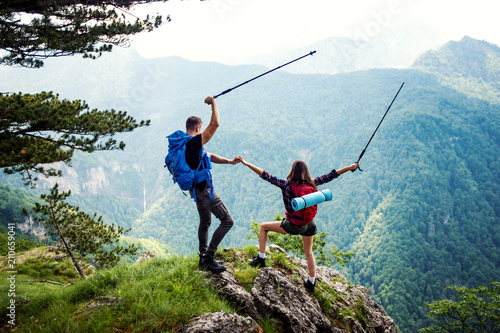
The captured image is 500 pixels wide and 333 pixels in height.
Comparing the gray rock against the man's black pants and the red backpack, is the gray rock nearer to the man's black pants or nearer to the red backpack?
the man's black pants

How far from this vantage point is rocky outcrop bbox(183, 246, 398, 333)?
4504 millimetres

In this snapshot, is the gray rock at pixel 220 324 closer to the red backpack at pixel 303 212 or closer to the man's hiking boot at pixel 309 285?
the red backpack at pixel 303 212

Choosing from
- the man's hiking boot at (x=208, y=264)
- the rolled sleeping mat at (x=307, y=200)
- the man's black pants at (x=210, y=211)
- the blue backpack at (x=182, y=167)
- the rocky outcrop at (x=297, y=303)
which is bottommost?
the rocky outcrop at (x=297, y=303)

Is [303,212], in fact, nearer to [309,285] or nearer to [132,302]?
[309,285]

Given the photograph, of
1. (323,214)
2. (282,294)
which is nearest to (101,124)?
(282,294)

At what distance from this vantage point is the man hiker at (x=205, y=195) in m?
4.16

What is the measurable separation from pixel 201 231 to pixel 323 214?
178 m

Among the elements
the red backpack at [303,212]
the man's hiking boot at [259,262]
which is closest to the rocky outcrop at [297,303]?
the man's hiking boot at [259,262]

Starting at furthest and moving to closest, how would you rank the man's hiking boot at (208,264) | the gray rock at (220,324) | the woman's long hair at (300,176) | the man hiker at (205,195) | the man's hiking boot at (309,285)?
the man's hiking boot at (309,285) → the woman's long hair at (300,176) → the man's hiking boot at (208,264) → the man hiker at (205,195) → the gray rock at (220,324)

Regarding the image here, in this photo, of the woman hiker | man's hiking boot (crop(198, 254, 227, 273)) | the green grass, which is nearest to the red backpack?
the woman hiker

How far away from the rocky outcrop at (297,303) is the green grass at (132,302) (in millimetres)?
310

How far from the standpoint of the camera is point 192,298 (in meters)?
3.89

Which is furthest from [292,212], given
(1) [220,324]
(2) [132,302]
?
(2) [132,302]

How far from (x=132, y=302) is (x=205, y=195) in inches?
68.1
